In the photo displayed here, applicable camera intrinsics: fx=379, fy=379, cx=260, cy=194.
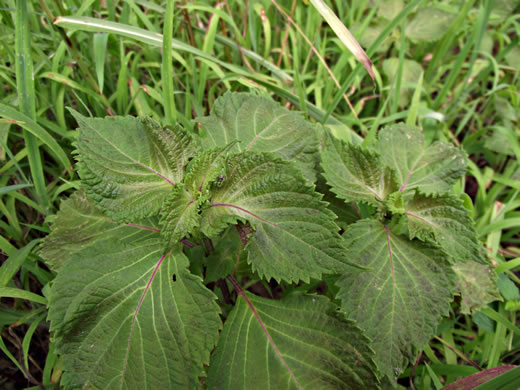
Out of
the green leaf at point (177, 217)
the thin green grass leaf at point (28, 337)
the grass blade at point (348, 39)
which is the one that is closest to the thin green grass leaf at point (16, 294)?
the thin green grass leaf at point (28, 337)

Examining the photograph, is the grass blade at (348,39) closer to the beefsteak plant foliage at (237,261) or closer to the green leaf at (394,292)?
the beefsteak plant foliage at (237,261)

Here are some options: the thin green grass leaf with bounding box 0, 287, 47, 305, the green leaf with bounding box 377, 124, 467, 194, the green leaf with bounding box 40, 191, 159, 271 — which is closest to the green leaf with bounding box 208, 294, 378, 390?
the green leaf with bounding box 40, 191, 159, 271

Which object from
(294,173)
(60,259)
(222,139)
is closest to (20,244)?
(60,259)

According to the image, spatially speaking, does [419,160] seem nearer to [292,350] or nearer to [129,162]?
[292,350]

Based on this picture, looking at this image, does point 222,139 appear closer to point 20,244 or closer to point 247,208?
point 247,208

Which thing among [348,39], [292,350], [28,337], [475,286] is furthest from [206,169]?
[475,286]
